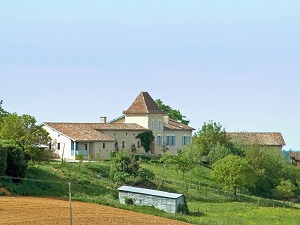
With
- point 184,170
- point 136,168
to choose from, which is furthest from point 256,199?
point 136,168

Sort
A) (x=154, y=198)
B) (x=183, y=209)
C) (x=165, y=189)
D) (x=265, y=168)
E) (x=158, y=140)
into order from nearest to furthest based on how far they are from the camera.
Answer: (x=183, y=209), (x=154, y=198), (x=165, y=189), (x=265, y=168), (x=158, y=140)

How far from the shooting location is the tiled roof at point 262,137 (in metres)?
99.4

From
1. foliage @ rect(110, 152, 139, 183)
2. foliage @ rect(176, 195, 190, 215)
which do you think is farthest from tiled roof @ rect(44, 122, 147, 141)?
foliage @ rect(176, 195, 190, 215)

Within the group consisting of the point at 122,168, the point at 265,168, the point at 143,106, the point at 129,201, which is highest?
the point at 143,106

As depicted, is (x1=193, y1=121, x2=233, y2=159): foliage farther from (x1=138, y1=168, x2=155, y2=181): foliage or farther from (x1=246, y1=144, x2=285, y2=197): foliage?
(x1=138, y1=168, x2=155, y2=181): foliage

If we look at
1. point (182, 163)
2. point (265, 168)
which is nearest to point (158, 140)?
point (265, 168)

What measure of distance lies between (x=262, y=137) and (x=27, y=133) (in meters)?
52.3

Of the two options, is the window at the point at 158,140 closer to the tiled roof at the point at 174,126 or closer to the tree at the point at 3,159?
the tiled roof at the point at 174,126

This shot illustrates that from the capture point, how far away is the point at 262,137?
101m

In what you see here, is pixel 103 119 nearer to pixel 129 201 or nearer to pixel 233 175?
pixel 233 175

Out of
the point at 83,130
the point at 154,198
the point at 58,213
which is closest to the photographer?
the point at 58,213

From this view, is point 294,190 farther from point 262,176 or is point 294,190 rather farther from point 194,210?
point 194,210

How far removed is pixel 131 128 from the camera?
82.9 meters

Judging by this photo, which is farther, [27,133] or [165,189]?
[165,189]
